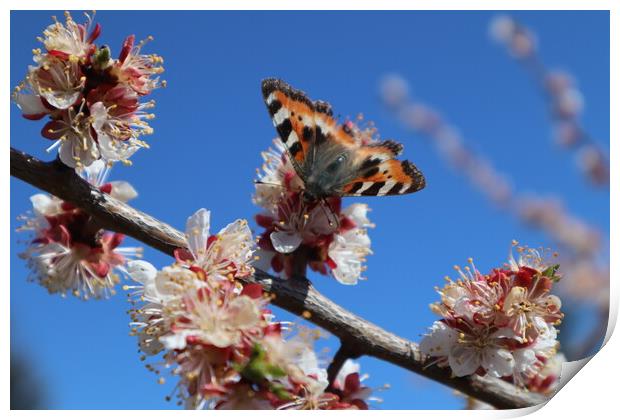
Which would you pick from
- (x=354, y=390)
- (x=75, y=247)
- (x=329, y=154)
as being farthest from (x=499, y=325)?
(x=75, y=247)

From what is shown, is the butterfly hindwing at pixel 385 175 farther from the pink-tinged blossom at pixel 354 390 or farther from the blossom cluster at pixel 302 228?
the pink-tinged blossom at pixel 354 390

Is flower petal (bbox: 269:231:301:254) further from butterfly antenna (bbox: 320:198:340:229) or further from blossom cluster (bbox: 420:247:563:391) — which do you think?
blossom cluster (bbox: 420:247:563:391)

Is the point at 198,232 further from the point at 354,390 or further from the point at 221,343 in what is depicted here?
the point at 354,390

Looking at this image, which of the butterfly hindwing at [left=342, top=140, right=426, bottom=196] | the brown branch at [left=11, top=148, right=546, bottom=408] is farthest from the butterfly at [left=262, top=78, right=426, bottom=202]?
the brown branch at [left=11, top=148, right=546, bottom=408]

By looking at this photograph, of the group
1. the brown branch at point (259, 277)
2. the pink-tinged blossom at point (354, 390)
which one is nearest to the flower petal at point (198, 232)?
the brown branch at point (259, 277)
